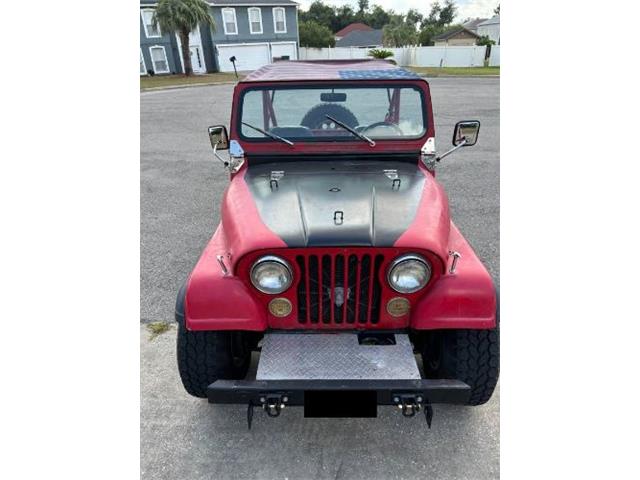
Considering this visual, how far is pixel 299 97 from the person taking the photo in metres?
2.94

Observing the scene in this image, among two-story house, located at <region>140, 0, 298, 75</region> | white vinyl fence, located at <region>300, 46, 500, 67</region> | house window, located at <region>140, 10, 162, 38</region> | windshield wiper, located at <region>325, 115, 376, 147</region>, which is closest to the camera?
windshield wiper, located at <region>325, 115, 376, 147</region>

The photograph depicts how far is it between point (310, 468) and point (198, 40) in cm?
3235

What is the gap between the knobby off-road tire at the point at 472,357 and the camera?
87.8 inches

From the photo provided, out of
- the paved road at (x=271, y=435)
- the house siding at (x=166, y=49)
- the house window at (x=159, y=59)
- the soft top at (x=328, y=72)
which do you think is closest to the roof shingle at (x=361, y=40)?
the house siding at (x=166, y=49)

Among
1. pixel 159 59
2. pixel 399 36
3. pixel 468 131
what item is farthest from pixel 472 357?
pixel 399 36

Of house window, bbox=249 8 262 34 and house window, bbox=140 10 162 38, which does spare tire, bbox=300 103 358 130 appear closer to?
house window, bbox=140 10 162 38

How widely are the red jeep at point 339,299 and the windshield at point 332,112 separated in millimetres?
117

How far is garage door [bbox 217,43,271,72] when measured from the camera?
1168 inches

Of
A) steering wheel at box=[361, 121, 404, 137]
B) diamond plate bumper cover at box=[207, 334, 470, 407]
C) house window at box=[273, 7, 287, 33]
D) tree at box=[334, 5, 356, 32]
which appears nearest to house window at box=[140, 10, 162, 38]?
house window at box=[273, 7, 287, 33]

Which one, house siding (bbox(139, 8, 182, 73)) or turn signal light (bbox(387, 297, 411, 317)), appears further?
house siding (bbox(139, 8, 182, 73))

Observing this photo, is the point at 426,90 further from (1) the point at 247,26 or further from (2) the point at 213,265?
(1) the point at 247,26

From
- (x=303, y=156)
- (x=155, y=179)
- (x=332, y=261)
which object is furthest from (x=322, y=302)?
(x=155, y=179)

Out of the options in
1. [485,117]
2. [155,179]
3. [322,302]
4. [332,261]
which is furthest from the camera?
[485,117]

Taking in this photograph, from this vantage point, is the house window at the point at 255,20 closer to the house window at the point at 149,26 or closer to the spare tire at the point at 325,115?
the house window at the point at 149,26
